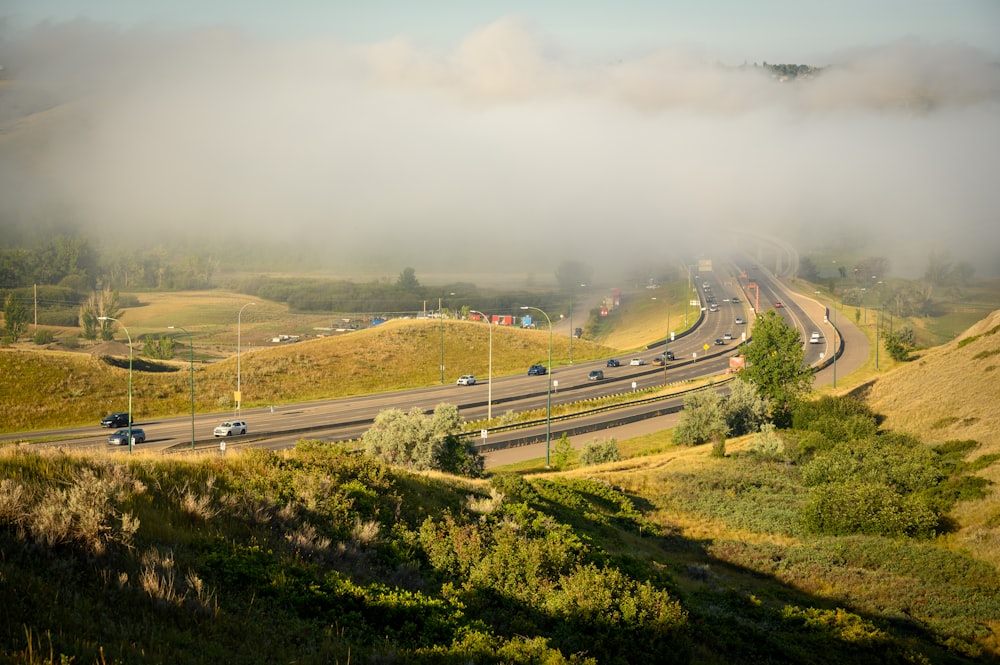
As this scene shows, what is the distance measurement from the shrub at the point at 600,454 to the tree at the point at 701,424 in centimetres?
1071

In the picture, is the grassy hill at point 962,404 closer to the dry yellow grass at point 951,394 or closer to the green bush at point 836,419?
the dry yellow grass at point 951,394

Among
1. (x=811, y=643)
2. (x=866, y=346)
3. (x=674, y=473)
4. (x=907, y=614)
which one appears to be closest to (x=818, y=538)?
(x=907, y=614)

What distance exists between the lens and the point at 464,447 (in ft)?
157

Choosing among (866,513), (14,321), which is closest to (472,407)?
(866,513)

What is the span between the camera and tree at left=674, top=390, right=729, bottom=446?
235 feet

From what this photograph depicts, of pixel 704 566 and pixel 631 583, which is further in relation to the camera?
pixel 704 566

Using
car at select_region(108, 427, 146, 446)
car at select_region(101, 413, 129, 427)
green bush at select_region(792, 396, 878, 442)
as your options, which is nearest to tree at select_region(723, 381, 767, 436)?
green bush at select_region(792, 396, 878, 442)

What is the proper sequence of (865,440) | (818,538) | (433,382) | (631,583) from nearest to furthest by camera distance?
(631,583)
(818,538)
(865,440)
(433,382)

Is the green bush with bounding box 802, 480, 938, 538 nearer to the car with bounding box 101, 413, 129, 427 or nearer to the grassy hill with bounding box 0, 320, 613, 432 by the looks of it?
the car with bounding box 101, 413, 129, 427

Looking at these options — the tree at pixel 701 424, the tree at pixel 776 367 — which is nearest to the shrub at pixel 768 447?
the tree at pixel 701 424

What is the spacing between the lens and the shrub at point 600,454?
6216 cm

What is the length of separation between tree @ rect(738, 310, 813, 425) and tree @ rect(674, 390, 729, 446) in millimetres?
10303

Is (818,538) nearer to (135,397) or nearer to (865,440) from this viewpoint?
(865,440)

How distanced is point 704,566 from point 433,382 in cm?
8892
